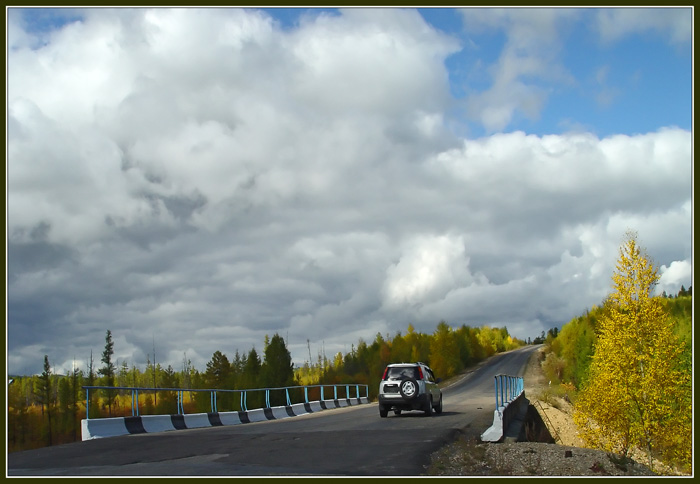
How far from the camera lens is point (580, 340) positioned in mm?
87750

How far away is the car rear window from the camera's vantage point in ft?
83.7

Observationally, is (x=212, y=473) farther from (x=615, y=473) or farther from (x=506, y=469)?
(x=615, y=473)

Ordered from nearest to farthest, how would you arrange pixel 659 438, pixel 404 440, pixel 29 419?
pixel 404 440 < pixel 659 438 < pixel 29 419

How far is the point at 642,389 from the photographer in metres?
41.1

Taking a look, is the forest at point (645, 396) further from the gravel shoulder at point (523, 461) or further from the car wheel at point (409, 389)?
the gravel shoulder at point (523, 461)

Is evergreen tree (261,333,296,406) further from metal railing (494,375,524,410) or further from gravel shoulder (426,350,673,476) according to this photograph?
gravel shoulder (426,350,673,476)

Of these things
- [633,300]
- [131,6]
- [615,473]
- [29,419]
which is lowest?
[29,419]

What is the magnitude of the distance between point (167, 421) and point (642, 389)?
3189 cm

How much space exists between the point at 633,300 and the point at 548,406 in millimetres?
16847

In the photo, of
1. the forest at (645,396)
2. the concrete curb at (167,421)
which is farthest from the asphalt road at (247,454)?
the forest at (645,396)

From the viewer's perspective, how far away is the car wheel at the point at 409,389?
25.0m

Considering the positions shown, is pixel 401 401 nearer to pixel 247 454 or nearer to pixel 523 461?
pixel 523 461

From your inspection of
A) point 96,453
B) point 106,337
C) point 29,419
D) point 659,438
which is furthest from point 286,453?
point 106,337

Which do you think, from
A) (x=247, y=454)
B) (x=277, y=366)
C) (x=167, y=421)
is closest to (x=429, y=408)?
(x=167, y=421)
